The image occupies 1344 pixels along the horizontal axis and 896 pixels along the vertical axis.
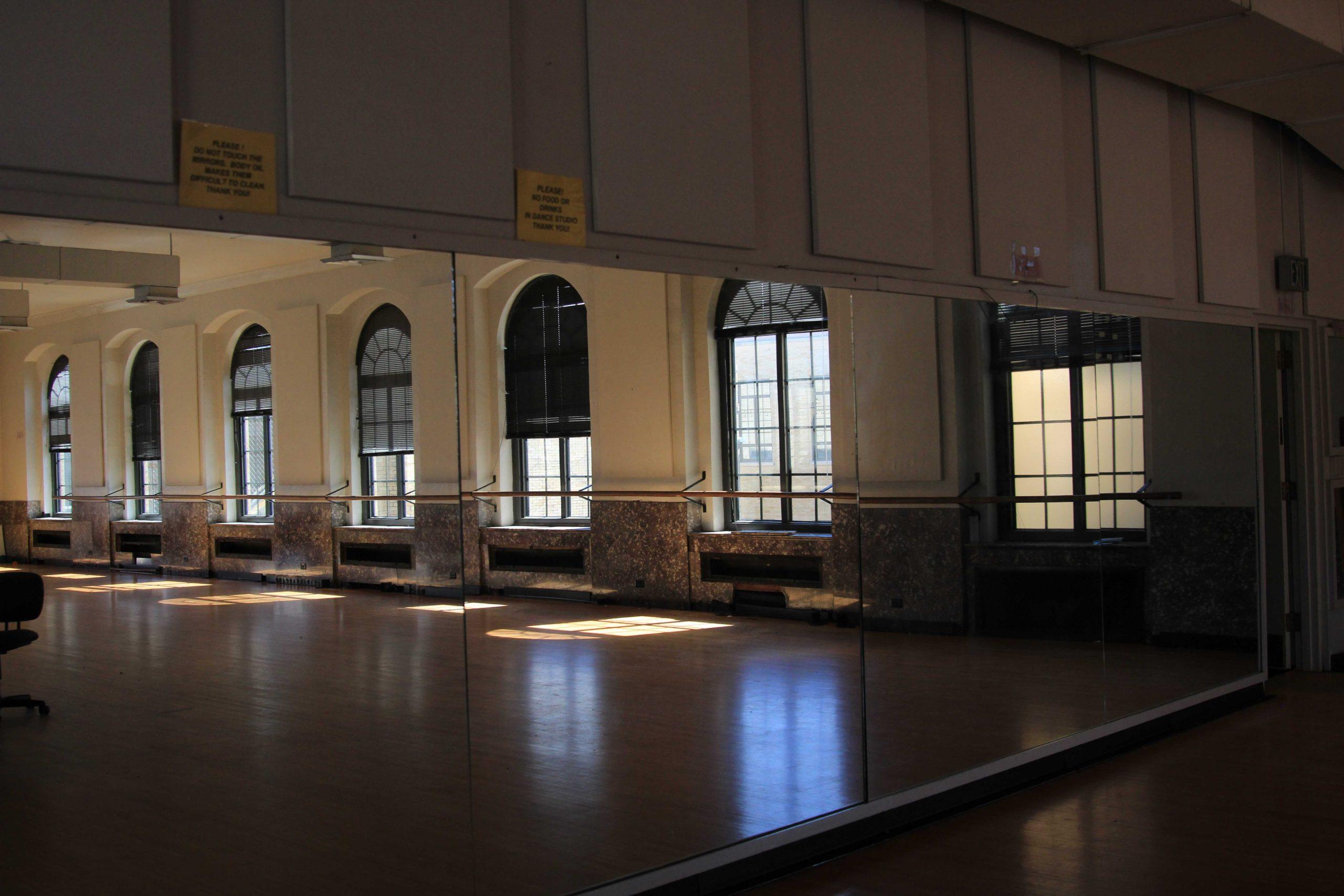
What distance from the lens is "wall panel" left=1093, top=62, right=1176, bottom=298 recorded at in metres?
5.50

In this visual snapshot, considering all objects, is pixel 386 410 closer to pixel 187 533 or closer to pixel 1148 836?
pixel 187 533

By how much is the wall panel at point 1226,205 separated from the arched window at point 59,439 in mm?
5438

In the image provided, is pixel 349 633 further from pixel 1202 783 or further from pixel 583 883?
pixel 1202 783

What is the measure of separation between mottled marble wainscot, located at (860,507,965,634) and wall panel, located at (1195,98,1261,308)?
2348 millimetres

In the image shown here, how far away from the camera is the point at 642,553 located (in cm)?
710

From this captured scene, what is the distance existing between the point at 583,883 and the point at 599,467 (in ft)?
12.6

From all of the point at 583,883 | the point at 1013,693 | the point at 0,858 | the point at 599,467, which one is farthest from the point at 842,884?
the point at 599,467

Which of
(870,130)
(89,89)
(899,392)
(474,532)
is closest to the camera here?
(89,89)

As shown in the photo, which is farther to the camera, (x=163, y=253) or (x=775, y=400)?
(x=775, y=400)

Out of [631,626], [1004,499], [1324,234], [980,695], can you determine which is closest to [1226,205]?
[1324,234]

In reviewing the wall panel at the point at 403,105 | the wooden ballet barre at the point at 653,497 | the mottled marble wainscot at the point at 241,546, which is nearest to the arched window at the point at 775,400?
the wooden ballet barre at the point at 653,497

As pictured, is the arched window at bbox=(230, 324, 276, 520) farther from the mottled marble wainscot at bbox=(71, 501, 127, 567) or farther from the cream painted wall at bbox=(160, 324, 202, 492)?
the mottled marble wainscot at bbox=(71, 501, 127, 567)

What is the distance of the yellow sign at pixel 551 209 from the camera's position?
10.8 feet

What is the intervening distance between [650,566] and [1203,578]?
3168 mm
